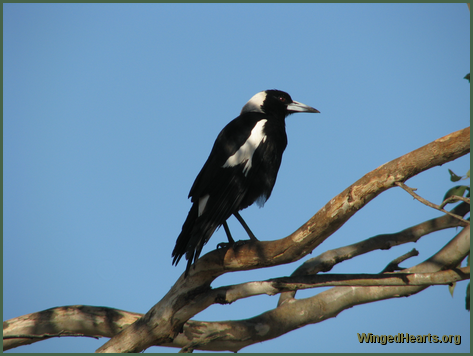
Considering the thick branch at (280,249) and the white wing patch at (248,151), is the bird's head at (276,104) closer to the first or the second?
the white wing patch at (248,151)

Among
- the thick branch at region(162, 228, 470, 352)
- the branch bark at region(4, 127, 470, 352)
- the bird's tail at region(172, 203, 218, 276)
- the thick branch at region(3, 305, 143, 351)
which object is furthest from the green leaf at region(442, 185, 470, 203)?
the thick branch at region(3, 305, 143, 351)

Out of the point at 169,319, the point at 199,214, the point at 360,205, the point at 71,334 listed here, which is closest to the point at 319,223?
the point at 360,205

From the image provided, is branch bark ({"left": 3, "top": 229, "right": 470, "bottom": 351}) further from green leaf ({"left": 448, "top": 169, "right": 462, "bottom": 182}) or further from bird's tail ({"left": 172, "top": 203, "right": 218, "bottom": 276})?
bird's tail ({"left": 172, "top": 203, "right": 218, "bottom": 276})

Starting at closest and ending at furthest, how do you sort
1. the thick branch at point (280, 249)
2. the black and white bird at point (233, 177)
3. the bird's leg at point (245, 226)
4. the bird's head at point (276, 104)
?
the thick branch at point (280, 249) < the black and white bird at point (233, 177) < the bird's leg at point (245, 226) < the bird's head at point (276, 104)

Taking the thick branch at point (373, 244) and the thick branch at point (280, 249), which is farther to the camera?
the thick branch at point (373, 244)

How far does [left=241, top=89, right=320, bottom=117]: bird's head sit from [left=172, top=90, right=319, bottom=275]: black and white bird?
22cm

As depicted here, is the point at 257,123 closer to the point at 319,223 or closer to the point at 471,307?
the point at 319,223

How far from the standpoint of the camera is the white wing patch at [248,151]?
111 inches

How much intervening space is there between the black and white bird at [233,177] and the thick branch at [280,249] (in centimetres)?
18

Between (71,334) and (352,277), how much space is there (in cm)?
192

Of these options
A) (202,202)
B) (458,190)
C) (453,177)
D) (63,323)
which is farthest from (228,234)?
(458,190)

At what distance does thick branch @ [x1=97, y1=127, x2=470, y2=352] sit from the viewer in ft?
5.72

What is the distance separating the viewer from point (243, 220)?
292cm

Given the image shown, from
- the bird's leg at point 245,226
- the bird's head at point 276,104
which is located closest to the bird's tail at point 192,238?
the bird's leg at point 245,226
